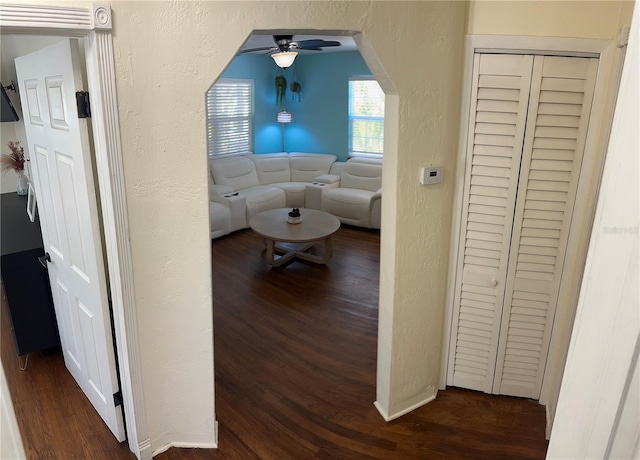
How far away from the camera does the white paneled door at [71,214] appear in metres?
1.94

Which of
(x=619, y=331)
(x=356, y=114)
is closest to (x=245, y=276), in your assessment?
(x=356, y=114)

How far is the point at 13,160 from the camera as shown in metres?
4.07

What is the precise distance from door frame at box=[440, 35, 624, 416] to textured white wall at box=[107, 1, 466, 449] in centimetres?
8

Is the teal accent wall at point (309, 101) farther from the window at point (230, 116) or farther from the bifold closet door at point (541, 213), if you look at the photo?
the bifold closet door at point (541, 213)

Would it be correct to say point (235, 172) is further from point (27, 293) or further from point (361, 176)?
point (27, 293)

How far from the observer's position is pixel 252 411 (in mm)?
2729

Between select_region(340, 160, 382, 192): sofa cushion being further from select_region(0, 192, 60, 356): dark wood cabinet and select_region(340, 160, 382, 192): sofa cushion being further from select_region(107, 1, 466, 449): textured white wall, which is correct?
select_region(0, 192, 60, 356): dark wood cabinet

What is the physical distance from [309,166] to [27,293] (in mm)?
4891

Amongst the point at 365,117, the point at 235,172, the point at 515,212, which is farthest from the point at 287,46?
the point at 515,212

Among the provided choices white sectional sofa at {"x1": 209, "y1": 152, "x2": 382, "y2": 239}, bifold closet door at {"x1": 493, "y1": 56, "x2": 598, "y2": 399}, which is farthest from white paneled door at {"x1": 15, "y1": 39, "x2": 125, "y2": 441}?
white sectional sofa at {"x1": 209, "y1": 152, "x2": 382, "y2": 239}

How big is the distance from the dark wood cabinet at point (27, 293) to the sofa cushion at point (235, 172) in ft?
11.3

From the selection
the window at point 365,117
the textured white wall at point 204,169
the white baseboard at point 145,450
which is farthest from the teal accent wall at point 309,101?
the white baseboard at point 145,450

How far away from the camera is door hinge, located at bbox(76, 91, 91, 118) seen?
185 cm

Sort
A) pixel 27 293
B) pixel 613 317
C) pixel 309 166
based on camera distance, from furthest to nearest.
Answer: pixel 309 166 → pixel 27 293 → pixel 613 317
